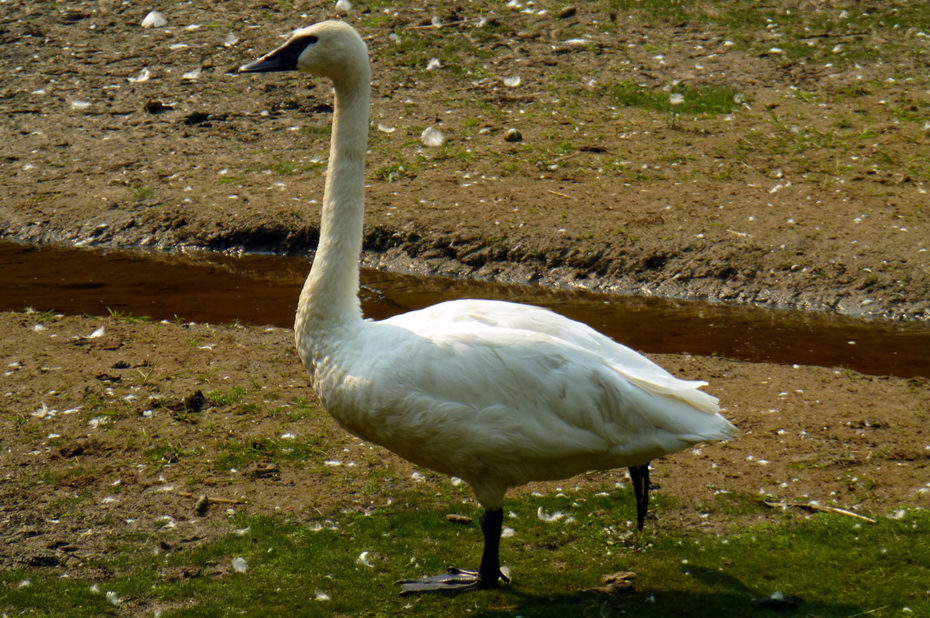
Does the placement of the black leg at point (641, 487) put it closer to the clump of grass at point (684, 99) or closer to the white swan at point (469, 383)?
the white swan at point (469, 383)

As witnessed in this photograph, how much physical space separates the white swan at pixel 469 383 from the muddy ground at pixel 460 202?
0.89 m

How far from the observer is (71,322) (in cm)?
782

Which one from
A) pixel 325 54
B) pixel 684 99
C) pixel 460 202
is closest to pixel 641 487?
pixel 325 54

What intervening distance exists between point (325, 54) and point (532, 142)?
605cm

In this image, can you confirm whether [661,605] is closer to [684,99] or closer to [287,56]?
[287,56]

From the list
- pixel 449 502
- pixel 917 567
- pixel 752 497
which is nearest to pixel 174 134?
pixel 449 502

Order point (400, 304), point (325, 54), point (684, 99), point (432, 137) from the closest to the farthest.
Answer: point (325, 54) < point (400, 304) < point (432, 137) < point (684, 99)

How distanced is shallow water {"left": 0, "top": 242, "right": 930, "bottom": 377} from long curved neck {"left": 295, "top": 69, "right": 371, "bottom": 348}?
10.7ft

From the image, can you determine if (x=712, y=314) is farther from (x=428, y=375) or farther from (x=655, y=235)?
(x=428, y=375)

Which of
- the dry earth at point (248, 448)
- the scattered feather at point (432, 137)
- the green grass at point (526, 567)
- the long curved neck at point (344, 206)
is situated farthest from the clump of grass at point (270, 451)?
the scattered feather at point (432, 137)

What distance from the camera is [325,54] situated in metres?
5.09

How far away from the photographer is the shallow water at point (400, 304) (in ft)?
26.0

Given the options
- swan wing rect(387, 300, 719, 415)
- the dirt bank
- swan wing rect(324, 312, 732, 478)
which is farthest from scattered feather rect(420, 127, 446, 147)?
swan wing rect(324, 312, 732, 478)

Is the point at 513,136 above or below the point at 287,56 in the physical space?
below
